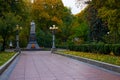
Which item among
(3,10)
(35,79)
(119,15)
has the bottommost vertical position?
(35,79)

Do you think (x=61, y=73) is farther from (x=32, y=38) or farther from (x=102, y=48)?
(x=32, y=38)

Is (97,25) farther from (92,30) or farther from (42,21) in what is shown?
(42,21)

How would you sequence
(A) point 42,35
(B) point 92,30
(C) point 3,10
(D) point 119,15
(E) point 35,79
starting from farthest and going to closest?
(A) point 42,35
(B) point 92,30
(C) point 3,10
(D) point 119,15
(E) point 35,79

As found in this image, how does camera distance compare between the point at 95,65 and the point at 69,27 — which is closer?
the point at 95,65

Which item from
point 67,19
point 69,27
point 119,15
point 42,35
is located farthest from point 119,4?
point 67,19

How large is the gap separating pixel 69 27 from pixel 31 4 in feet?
38.3

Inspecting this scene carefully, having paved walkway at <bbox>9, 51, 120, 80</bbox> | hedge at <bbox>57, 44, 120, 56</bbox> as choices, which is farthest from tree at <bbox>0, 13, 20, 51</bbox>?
paved walkway at <bbox>9, 51, 120, 80</bbox>

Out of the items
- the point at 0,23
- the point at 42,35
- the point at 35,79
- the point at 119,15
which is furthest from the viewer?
the point at 42,35

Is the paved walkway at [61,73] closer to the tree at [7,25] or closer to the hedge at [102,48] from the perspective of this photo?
the hedge at [102,48]

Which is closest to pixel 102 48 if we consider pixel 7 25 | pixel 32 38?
pixel 7 25

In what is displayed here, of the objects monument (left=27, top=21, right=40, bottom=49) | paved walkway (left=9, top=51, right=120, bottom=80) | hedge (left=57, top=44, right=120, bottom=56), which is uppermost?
monument (left=27, top=21, right=40, bottom=49)

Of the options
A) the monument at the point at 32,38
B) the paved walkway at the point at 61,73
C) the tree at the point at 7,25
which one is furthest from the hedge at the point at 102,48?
the monument at the point at 32,38

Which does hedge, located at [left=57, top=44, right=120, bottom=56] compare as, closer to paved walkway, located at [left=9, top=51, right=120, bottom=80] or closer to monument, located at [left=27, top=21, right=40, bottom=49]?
paved walkway, located at [left=9, top=51, right=120, bottom=80]

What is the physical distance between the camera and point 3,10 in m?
52.2
